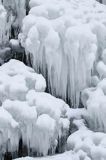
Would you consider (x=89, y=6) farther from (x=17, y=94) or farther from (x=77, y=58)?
(x=17, y=94)

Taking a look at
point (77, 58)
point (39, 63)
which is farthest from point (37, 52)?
point (77, 58)

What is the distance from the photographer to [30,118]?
16.8ft

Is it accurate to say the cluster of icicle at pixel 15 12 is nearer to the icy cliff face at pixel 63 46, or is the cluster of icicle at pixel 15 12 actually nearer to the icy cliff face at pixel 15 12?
the icy cliff face at pixel 15 12

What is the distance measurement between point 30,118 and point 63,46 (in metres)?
1.44

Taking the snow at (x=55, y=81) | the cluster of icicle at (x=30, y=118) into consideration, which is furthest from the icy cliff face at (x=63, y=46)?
the cluster of icicle at (x=30, y=118)

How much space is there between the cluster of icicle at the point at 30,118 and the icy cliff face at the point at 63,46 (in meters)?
0.55

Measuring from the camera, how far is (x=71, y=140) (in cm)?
534

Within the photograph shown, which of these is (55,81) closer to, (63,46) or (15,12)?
(63,46)

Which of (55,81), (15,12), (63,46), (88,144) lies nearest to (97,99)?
(88,144)

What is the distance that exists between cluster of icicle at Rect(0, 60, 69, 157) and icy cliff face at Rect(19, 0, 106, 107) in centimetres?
55

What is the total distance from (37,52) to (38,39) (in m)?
0.18

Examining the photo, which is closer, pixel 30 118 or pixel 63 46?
pixel 30 118

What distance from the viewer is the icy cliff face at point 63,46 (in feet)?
19.8

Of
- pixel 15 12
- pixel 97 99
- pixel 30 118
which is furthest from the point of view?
pixel 15 12
